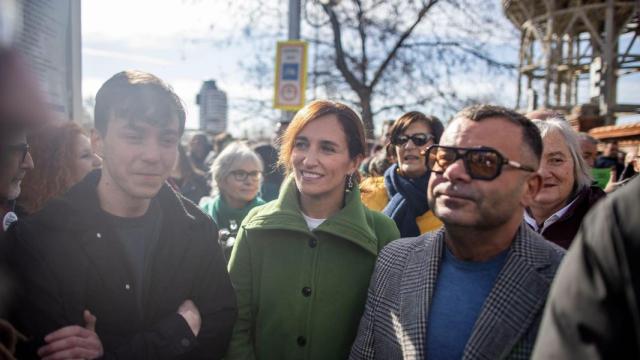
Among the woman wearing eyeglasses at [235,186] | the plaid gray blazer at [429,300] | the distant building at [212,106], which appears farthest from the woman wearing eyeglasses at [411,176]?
the distant building at [212,106]

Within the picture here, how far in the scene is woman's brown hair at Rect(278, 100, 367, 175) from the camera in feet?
8.79

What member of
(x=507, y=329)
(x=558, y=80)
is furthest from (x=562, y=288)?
(x=558, y=80)

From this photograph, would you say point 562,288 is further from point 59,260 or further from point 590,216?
point 59,260

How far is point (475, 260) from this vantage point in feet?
6.80

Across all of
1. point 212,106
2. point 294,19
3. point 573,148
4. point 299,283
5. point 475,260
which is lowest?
point 299,283

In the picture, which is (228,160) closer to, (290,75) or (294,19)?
(290,75)

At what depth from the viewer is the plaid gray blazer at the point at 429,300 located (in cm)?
182

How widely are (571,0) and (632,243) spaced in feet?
86.2

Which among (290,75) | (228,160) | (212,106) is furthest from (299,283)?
(212,106)

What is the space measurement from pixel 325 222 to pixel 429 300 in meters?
0.71

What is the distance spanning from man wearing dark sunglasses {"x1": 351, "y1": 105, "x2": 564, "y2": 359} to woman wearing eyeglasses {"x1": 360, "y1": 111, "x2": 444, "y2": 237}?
1388 mm

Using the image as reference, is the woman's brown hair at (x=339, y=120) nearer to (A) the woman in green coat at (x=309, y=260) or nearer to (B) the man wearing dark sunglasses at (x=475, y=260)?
(A) the woman in green coat at (x=309, y=260)

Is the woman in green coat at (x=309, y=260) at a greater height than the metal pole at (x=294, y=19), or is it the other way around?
the metal pole at (x=294, y=19)

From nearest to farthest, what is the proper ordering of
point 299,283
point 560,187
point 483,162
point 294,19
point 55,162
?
point 483,162 < point 299,283 < point 560,187 < point 55,162 < point 294,19
